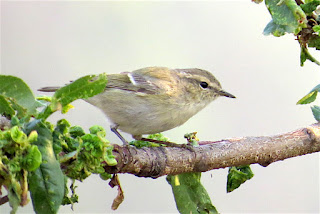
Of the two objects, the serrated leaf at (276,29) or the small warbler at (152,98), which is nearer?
the serrated leaf at (276,29)

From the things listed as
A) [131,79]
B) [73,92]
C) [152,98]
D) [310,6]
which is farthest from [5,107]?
[131,79]

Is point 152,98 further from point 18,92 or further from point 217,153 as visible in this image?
point 18,92

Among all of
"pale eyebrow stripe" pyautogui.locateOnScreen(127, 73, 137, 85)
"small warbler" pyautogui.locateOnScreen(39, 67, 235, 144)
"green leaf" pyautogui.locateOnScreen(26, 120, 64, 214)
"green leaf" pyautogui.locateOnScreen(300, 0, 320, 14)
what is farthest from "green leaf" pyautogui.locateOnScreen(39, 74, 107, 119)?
"pale eyebrow stripe" pyautogui.locateOnScreen(127, 73, 137, 85)

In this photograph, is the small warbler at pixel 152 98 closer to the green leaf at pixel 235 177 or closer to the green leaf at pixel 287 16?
the green leaf at pixel 235 177

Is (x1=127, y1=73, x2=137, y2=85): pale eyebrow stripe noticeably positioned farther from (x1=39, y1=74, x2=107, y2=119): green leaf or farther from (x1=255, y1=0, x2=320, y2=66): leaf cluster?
(x1=39, y1=74, x2=107, y2=119): green leaf

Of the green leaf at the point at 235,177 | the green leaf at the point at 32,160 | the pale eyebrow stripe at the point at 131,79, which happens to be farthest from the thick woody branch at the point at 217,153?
the pale eyebrow stripe at the point at 131,79
